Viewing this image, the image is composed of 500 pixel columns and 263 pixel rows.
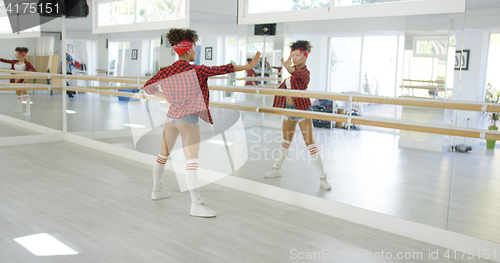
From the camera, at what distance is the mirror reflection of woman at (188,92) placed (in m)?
2.99

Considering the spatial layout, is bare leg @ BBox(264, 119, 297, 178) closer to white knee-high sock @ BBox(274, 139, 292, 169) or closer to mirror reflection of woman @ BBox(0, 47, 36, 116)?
white knee-high sock @ BBox(274, 139, 292, 169)

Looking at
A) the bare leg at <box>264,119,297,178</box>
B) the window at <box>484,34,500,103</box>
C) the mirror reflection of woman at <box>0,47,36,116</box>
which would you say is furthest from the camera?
the window at <box>484,34,500,103</box>

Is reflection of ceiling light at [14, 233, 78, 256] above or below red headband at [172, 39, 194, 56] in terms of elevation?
below

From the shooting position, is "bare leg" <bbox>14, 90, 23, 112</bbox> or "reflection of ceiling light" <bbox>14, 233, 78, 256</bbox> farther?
"bare leg" <bbox>14, 90, 23, 112</bbox>

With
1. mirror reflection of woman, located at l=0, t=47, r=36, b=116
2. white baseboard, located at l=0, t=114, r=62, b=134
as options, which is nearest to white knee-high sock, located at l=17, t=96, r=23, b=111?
mirror reflection of woman, located at l=0, t=47, r=36, b=116

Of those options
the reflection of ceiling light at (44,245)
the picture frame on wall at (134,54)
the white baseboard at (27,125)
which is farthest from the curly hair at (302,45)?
the white baseboard at (27,125)

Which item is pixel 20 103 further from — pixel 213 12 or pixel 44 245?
pixel 44 245

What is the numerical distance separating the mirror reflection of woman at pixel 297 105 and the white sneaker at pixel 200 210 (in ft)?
3.04

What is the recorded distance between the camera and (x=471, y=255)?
2.57m

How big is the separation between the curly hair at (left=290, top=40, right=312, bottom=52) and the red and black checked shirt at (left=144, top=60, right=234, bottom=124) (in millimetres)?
897

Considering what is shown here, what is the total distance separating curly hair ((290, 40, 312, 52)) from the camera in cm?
355

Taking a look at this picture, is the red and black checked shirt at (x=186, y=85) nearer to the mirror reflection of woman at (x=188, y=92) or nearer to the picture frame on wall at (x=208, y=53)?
the mirror reflection of woman at (x=188, y=92)

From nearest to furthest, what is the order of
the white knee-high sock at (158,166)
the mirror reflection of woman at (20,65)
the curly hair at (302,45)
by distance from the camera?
the white knee-high sock at (158,166) < the curly hair at (302,45) < the mirror reflection of woman at (20,65)

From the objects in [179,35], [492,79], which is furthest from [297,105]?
[492,79]
